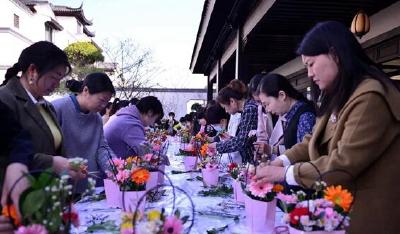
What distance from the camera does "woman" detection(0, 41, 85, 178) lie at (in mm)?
1778

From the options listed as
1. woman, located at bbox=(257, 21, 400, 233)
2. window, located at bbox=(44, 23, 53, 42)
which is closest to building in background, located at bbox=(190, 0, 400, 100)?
woman, located at bbox=(257, 21, 400, 233)

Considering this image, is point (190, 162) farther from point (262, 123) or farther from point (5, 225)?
point (5, 225)

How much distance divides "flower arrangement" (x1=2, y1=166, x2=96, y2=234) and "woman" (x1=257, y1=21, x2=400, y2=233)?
66cm

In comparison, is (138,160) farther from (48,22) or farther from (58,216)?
(48,22)

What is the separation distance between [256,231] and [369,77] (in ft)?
1.99

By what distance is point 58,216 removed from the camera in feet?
3.03

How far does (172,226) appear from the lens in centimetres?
94

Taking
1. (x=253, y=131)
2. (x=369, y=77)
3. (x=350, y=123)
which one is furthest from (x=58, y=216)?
(x=253, y=131)

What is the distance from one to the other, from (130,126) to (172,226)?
1975 millimetres

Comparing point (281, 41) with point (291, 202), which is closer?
point (291, 202)

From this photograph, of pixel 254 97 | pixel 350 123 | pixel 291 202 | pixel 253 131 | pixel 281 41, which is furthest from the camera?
pixel 281 41

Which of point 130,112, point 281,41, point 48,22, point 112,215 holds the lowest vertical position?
point 112,215

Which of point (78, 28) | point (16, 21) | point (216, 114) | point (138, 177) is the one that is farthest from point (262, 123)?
point (78, 28)

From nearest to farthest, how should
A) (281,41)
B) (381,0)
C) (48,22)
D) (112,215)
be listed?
(112,215)
(381,0)
(281,41)
(48,22)
